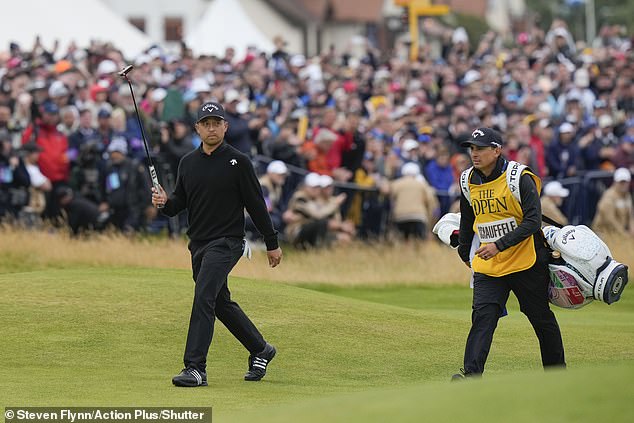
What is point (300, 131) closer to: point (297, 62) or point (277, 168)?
point (277, 168)

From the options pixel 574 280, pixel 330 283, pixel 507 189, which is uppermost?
pixel 507 189

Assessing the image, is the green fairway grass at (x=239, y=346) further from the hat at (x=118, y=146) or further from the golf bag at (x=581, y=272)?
the hat at (x=118, y=146)

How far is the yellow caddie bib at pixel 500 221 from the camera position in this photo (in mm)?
11570

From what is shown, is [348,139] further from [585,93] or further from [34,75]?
[585,93]

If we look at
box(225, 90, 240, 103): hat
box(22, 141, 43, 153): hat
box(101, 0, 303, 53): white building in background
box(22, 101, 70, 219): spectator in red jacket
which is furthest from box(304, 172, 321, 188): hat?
box(101, 0, 303, 53): white building in background

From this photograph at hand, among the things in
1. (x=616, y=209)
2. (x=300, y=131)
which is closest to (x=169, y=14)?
(x=300, y=131)

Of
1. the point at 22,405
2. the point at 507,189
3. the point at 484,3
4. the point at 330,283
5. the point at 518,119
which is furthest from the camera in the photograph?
the point at 484,3

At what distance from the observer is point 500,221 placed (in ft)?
38.1

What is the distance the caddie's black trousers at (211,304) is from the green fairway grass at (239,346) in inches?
13.2

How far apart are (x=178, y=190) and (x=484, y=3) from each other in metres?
102

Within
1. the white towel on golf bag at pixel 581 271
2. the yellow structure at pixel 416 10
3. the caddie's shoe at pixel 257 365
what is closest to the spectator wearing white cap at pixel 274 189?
the caddie's shoe at pixel 257 365

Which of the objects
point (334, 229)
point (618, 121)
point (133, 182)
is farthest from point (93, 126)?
point (618, 121)

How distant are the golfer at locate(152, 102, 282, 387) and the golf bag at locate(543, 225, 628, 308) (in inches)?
89.1

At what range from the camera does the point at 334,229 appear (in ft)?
79.8
